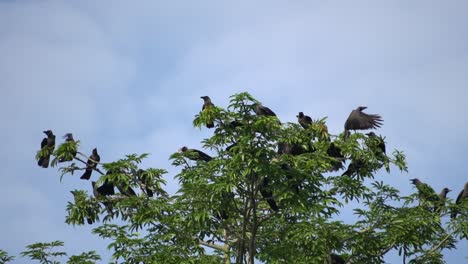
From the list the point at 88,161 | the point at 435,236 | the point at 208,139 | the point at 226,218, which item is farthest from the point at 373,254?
the point at 88,161

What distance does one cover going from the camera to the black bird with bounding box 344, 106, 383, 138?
2020cm

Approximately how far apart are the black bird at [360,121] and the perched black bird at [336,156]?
1206mm

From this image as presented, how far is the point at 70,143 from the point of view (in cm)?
1941

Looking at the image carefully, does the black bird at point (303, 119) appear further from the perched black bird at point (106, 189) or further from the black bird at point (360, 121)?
the perched black bird at point (106, 189)

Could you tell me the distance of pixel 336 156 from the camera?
18.9m

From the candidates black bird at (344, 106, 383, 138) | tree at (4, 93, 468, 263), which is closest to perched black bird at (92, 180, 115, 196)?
tree at (4, 93, 468, 263)

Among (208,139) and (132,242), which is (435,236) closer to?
(208,139)

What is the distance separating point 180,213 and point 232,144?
2312 millimetres

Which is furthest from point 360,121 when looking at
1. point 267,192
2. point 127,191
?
point 127,191

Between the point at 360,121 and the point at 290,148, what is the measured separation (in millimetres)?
3877

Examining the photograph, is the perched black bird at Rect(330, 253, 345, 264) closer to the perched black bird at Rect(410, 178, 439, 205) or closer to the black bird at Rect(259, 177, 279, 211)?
the black bird at Rect(259, 177, 279, 211)

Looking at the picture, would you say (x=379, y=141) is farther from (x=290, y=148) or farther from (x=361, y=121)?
(x=290, y=148)

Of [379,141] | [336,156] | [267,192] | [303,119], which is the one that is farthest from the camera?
[303,119]

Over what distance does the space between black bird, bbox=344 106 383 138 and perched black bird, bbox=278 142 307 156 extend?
282 cm
